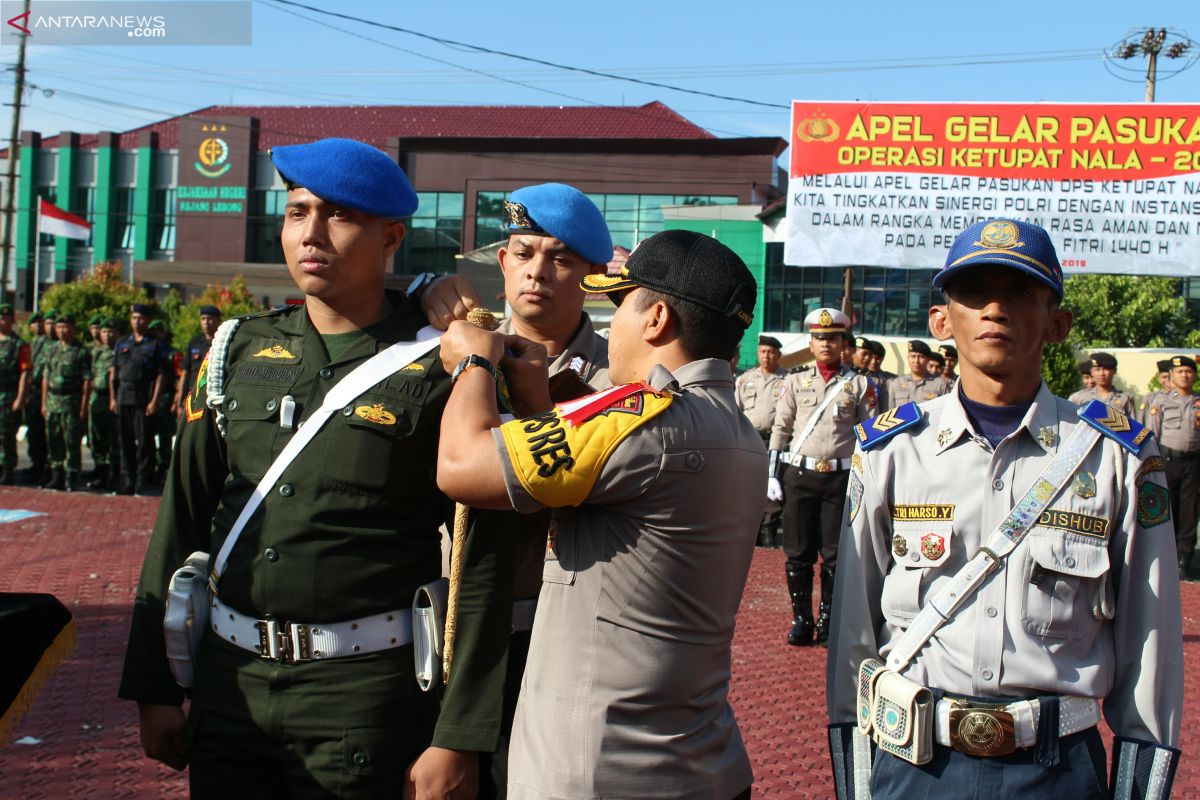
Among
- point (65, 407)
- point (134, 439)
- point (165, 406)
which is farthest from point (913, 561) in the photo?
point (65, 407)

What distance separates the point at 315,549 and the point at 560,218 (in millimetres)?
1594

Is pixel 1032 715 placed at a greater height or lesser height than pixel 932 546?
lesser

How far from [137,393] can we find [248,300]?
74.3 feet

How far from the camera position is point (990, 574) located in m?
2.58

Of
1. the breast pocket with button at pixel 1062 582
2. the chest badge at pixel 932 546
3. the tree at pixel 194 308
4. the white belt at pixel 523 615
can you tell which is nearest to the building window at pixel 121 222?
the tree at pixel 194 308

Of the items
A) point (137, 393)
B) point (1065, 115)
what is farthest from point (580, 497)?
point (137, 393)

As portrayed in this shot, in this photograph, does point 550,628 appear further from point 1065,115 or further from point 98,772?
point 1065,115

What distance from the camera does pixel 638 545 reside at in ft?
7.12

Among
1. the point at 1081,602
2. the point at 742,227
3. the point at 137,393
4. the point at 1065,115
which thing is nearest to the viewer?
the point at 1081,602

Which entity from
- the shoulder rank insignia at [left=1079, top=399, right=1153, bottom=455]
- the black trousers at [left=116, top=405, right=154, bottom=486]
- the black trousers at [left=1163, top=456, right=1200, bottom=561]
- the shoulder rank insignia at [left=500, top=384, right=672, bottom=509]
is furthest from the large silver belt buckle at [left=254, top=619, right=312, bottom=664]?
the black trousers at [left=116, top=405, right=154, bottom=486]

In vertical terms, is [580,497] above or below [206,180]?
below

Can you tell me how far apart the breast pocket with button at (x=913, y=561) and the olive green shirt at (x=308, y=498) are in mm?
981

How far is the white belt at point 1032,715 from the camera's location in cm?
249

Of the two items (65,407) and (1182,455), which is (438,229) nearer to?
(65,407)
